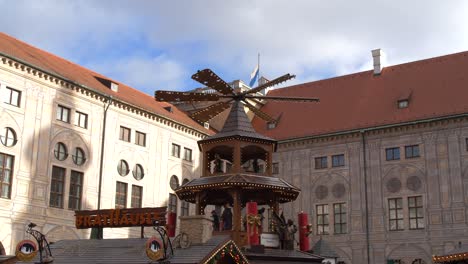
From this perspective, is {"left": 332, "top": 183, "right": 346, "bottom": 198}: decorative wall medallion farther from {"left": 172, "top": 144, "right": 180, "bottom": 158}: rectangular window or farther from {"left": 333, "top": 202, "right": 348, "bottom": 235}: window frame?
{"left": 172, "top": 144, "right": 180, "bottom": 158}: rectangular window

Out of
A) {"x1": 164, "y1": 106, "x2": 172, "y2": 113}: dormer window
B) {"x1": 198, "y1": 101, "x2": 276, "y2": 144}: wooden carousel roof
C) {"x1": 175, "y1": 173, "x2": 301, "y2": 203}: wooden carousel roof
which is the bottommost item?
{"x1": 175, "y1": 173, "x2": 301, "y2": 203}: wooden carousel roof

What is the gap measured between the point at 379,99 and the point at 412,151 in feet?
21.3

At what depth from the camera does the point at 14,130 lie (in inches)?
1550

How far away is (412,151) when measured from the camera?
4978cm

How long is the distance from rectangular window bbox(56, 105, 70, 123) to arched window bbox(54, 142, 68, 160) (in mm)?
1720

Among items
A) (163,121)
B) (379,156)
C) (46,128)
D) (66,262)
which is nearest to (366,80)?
(379,156)

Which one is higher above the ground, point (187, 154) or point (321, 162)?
point (187, 154)

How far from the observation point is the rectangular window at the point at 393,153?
50.4 m

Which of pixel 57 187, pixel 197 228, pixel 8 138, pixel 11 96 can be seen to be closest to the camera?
pixel 197 228

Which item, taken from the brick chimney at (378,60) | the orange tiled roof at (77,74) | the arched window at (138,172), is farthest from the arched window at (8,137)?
the brick chimney at (378,60)

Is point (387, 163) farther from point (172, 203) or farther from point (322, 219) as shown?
point (172, 203)

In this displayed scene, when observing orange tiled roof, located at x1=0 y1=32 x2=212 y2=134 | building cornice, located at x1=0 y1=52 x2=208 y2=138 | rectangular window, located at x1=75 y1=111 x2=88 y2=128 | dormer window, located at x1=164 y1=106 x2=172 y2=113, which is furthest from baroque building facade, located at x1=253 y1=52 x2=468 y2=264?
rectangular window, located at x1=75 y1=111 x2=88 y2=128

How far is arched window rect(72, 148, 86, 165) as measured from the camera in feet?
142

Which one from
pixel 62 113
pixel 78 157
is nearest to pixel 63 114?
pixel 62 113
